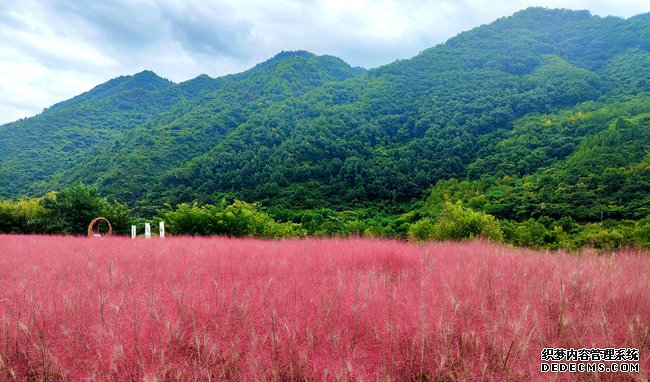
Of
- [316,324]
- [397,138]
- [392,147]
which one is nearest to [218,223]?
[316,324]

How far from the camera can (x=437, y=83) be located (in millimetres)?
82062

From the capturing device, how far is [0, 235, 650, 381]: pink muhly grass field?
2113mm

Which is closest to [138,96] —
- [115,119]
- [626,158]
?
[115,119]

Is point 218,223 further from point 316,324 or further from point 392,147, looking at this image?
point 392,147

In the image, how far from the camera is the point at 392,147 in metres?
63.3

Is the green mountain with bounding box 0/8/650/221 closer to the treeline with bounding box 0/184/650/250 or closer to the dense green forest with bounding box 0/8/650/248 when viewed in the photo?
the dense green forest with bounding box 0/8/650/248

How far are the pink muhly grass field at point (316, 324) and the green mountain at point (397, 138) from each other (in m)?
36.2

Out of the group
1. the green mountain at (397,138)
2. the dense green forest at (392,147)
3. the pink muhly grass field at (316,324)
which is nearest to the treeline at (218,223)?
the dense green forest at (392,147)

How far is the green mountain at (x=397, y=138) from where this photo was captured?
4203 centimetres

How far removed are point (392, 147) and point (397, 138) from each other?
380 cm

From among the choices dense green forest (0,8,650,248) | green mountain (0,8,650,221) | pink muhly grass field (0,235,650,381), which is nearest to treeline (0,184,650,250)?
dense green forest (0,8,650,248)

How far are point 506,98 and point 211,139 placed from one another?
6083 centimetres

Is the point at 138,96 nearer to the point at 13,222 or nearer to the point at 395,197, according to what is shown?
the point at 395,197

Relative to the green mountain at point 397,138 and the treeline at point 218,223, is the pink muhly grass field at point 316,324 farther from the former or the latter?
the green mountain at point 397,138
